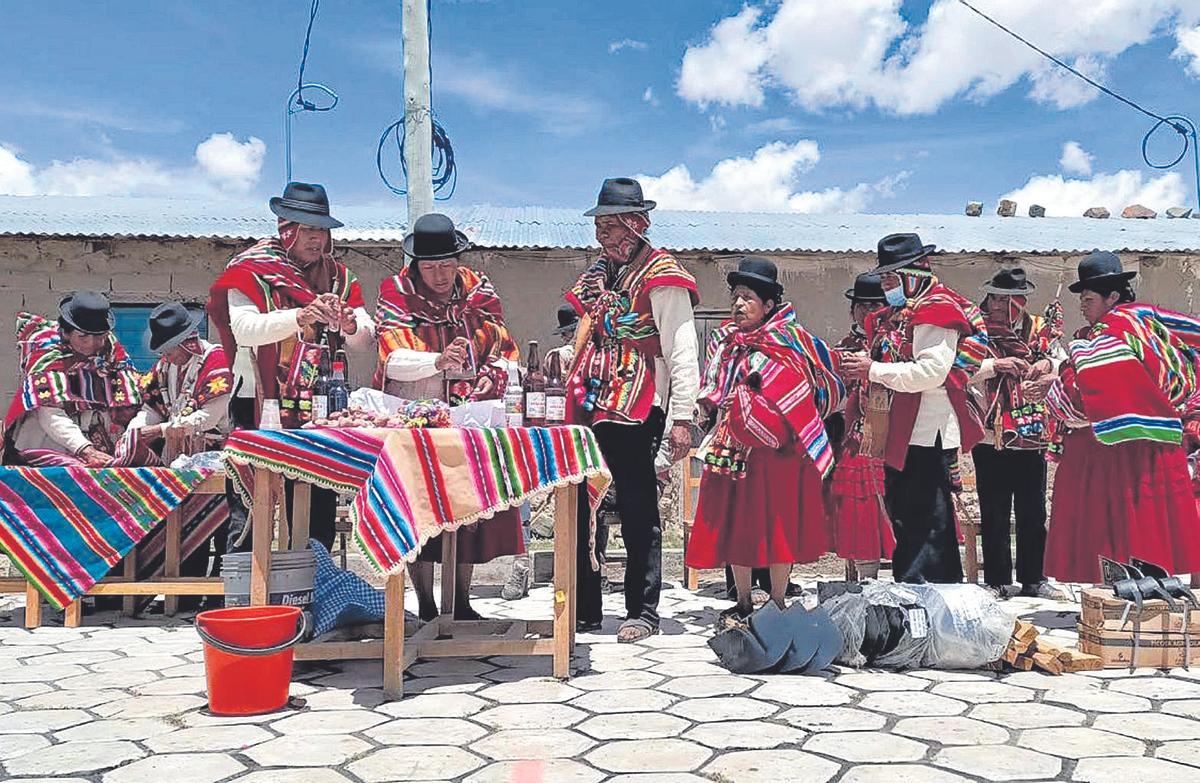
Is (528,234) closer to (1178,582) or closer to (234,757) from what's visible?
(1178,582)

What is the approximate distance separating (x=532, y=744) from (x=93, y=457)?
360cm

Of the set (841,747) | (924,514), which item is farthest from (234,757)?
(924,514)

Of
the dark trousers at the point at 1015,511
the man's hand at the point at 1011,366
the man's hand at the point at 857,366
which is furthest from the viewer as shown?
the dark trousers at the point at 1015,511

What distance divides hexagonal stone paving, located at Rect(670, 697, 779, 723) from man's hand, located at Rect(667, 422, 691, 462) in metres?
1.23

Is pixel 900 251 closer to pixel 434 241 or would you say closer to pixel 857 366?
pixel 857 366

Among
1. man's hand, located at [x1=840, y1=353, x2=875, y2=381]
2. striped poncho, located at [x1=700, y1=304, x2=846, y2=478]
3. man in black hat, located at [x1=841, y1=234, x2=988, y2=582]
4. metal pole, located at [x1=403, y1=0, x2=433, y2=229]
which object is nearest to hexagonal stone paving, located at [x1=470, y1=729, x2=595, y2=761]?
striped poncho, located at [x1=700, y1=304, x2=846, y2=478]

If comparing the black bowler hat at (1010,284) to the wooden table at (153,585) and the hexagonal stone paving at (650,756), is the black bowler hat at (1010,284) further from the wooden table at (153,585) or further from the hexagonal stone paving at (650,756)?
the wooden table at (153,585)

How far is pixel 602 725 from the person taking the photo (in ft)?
10.7

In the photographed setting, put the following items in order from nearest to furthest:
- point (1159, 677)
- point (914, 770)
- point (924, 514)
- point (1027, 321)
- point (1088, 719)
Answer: point (914, 770)
point (1088, 719)
point (1159, 677)
point (924, 514)
point (1027, 321)

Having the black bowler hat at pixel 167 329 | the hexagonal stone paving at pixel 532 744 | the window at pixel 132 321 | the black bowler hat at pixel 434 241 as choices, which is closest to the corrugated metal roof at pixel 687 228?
the window at pixel 132 321

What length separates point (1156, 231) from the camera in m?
11.7

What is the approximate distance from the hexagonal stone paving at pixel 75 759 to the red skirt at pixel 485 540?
1705 millimetres

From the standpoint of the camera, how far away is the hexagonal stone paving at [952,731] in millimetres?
3072

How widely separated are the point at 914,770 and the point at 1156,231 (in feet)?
35.8
